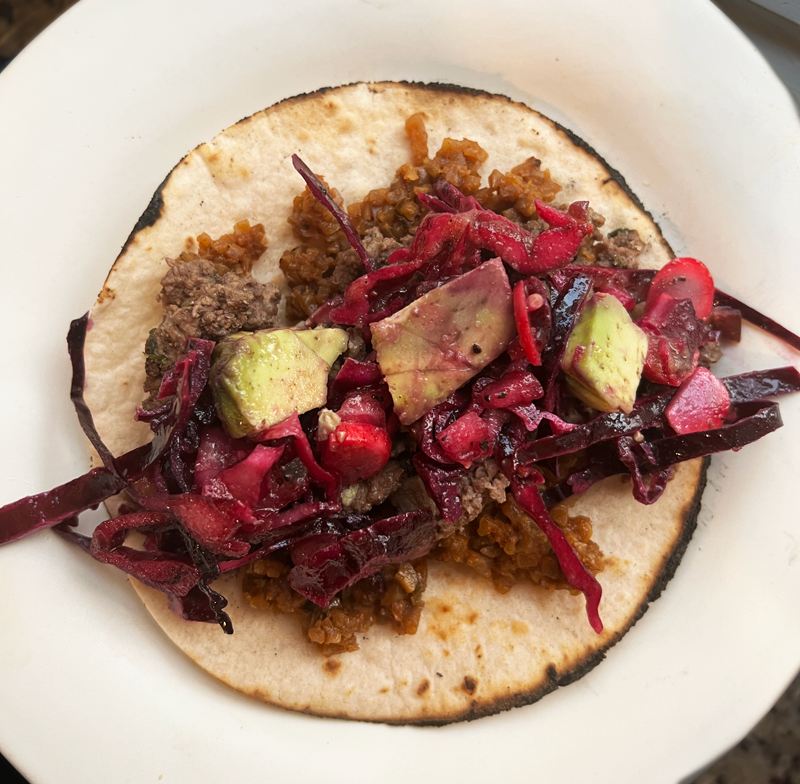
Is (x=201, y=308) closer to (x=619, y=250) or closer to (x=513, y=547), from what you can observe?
(x=513, y=547)

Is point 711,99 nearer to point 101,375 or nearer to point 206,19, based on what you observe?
point 206,19

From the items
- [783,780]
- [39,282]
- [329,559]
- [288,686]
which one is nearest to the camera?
[329,559]

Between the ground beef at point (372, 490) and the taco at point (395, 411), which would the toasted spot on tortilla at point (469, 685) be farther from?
the ground beef at point (372, 490)

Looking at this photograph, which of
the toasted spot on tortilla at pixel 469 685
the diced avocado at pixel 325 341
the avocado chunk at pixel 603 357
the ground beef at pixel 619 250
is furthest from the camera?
the ground beef at pixel 619 250

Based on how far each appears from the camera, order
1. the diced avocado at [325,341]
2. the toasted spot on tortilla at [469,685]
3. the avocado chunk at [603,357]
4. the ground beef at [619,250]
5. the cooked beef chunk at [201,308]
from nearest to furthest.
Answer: the avocado chunk at [603,357] < the diced avocado at [325,341] < the cooked beef chunk at [201,308] < the toasted spot on tortilla at [469,685] < the ground beef at [619,250]

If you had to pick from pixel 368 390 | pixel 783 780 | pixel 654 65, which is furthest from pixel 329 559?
pixel 783 780

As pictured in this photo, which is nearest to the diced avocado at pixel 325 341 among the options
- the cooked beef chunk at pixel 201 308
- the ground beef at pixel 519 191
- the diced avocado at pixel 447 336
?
the diced avocado at pixel 447 336
